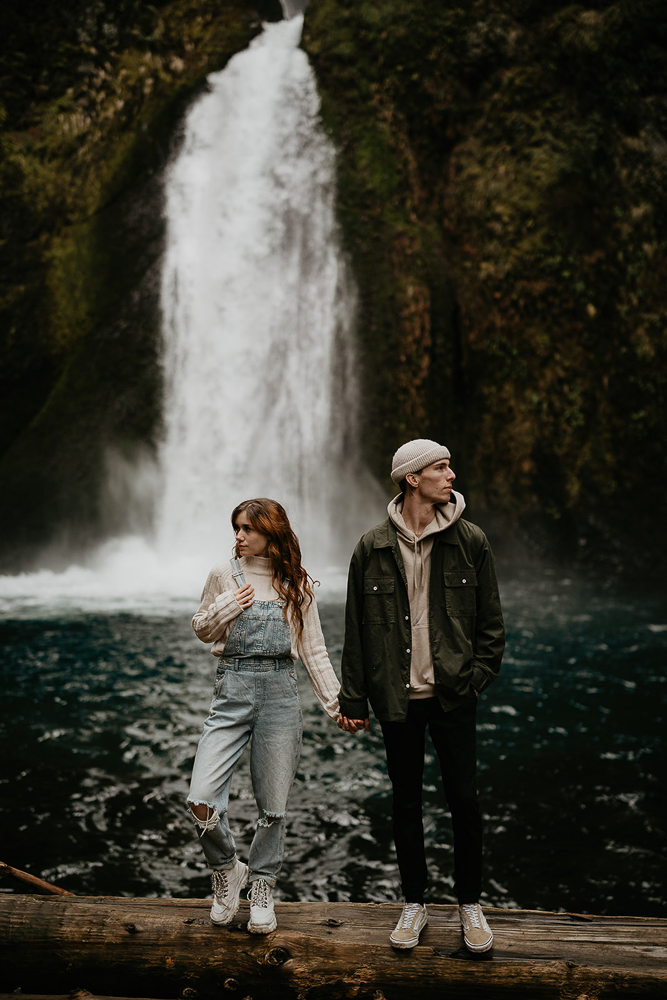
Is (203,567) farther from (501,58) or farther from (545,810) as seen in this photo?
(501,58)

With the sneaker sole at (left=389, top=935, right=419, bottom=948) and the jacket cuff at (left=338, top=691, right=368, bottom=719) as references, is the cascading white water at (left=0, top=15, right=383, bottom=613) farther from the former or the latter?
the sneaker sole at (left=389, top=935, right=419, bottom=948)

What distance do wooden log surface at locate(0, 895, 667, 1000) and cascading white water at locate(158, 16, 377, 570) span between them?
1285cm

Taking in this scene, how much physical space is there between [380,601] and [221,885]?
49.5 inches

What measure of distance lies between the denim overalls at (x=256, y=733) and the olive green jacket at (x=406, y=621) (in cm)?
27

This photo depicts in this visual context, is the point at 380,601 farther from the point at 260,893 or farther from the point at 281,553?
the point at 260,893

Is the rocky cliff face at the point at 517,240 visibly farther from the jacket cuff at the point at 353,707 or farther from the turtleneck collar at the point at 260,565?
the jacket cuff at the point at 353,707

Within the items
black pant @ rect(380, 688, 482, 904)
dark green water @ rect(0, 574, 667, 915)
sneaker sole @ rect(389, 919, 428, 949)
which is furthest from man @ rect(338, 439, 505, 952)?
dark green water @ rect(0, 574, 667, 915)

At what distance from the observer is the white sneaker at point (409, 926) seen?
118 inches

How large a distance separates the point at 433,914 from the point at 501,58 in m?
17.3

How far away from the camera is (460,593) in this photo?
129 inches

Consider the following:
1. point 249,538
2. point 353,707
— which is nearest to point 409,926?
point 353,707

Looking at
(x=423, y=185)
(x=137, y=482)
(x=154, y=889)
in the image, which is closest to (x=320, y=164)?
(x=423, y=185)

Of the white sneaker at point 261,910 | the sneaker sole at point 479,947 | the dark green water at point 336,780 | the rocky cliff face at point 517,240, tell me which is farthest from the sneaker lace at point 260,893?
the rocky cliff face at point 517,240

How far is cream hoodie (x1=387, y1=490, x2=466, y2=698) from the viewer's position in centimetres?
322
